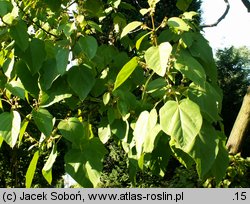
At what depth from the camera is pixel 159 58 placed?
3.35 ft

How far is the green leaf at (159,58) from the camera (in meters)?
1.00

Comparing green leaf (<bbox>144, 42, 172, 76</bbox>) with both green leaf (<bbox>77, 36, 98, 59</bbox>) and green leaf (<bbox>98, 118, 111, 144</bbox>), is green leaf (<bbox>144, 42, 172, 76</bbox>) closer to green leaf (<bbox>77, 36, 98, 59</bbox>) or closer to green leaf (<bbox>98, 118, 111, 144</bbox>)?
green leaf (<bbox>77, 36, 98, 59</bbox>)

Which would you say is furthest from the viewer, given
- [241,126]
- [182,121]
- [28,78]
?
[241,126]

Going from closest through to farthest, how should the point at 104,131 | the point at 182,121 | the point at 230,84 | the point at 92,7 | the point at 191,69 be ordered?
the point at 182,121
the point at 191,69
the point at 104,131
the point at 92,7
the point at 230,84

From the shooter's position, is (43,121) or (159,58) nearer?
(159,58)

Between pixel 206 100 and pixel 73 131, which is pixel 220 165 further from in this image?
pixel 73 131

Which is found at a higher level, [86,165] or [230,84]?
[86,165]

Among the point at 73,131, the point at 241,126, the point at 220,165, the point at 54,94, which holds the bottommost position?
the point at 241,126

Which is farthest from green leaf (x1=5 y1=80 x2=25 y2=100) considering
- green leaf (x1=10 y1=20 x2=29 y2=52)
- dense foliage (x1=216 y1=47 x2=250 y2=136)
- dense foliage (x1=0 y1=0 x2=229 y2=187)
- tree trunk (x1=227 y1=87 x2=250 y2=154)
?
dense foliage (x1=216 y1=47 x2=250 y2=136)

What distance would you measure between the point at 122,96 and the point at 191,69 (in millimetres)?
291

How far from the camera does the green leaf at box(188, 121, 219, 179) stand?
921mm

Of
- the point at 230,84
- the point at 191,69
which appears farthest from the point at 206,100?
the point at 230,84
